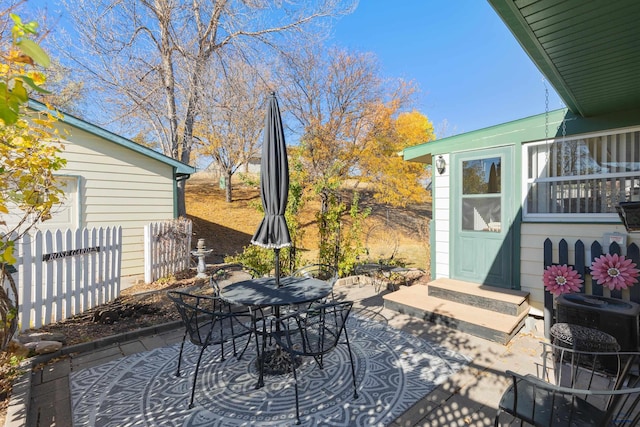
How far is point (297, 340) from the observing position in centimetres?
322

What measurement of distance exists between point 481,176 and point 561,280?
74.0 inches

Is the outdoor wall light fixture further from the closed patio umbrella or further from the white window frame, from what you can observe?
the closed patio umbrella

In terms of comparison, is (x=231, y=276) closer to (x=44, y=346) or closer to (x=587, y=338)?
(x=44, y=346)

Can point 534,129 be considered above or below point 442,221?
above

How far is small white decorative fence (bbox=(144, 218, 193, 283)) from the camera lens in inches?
238

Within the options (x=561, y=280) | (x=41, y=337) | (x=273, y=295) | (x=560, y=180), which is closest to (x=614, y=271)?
(x=561, y=280)

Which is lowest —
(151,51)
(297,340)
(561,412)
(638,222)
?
(297,340)

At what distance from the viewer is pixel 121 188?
6754mm

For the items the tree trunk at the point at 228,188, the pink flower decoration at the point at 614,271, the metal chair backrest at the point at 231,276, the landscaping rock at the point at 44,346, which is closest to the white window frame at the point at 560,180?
the pink flower decoration at the point at 614,271

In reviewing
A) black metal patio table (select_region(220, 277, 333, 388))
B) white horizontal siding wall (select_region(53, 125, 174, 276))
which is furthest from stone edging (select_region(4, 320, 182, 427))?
white horizontal siding wall (select_region(53, 125, 174, 276))

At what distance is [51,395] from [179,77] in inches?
357

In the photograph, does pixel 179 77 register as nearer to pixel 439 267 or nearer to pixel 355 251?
pixel 355 251

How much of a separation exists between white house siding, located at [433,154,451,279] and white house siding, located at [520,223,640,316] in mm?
1140

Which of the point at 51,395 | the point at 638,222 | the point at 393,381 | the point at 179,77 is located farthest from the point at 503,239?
the point at 179,77
